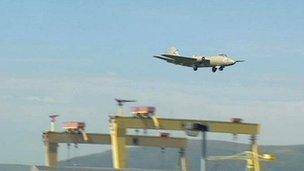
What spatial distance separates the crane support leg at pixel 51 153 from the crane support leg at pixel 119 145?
10.6 m

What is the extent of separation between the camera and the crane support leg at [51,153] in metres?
93.4

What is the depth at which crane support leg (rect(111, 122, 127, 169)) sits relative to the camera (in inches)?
3285

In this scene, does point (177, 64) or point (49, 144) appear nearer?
point (177, 64)

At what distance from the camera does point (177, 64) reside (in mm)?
71812

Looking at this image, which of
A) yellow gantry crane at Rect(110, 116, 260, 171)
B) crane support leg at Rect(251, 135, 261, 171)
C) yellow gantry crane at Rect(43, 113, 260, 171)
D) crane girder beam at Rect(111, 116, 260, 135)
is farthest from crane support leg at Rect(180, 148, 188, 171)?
crane girder beam at Rect(111, 116, 260, 135)

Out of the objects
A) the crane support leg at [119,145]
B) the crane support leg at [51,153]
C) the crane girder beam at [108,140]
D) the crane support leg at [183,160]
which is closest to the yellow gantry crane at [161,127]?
the crane support leg at [119,145]

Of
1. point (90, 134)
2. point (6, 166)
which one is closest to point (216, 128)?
point (90, 134)

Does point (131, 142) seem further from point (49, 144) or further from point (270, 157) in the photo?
point (270, 157)

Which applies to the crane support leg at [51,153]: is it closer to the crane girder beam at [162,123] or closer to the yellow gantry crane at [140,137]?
the yellow gantry crane at [140,137]

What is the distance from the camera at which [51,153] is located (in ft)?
307

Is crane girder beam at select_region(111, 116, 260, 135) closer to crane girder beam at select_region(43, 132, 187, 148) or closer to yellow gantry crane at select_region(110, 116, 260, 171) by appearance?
yellow gantry crane at select_region(110, 116, 260, 171)

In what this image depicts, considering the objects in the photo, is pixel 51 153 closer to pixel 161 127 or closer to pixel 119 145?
pixel 119 145

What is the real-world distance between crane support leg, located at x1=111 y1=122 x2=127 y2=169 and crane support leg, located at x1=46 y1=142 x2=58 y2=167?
1058 centimetres

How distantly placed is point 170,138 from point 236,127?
9790 millimetres
